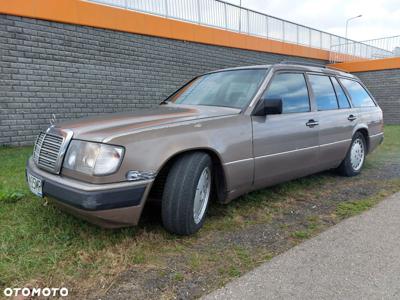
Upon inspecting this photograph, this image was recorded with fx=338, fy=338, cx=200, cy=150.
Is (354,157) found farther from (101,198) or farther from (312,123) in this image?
(101,198)

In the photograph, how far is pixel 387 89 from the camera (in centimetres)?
1622

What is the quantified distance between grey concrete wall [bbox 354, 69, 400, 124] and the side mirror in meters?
15.4

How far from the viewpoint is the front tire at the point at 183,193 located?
2695mm

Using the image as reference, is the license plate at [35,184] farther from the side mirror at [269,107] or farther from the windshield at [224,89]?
the side mirror at [269,107]

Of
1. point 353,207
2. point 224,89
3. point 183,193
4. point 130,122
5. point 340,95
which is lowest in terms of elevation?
point 353,207

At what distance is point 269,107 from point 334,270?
1580mm

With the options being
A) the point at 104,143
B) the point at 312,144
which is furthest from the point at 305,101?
the point at 104,143

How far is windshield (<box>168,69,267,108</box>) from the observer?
3.55 meters

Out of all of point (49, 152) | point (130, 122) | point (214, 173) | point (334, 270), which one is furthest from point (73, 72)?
point (334, 270)

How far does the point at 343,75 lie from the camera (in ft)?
17.0

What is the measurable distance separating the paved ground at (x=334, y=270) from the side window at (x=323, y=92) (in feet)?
5.84

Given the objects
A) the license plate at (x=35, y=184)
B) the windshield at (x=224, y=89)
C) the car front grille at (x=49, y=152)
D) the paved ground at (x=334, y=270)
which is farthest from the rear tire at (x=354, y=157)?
the license plate at (x=35, y=184)

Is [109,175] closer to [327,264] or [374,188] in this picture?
[327,264]

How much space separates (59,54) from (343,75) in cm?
623
